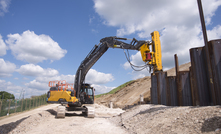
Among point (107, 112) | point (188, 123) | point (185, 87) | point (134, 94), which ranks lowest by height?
point (107, 112)

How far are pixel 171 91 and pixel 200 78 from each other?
2754 millimetres

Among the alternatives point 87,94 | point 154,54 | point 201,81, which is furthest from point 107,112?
point 201,81

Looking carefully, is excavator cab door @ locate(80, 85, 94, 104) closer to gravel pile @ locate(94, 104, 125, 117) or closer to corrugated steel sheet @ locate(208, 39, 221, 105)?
gravel pile @ locate(94, 104, 125, 117)

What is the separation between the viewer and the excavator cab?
1377cm

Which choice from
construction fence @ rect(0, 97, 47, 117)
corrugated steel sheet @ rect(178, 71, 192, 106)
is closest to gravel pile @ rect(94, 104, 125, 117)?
corrugated steel sheet @ rect(178, 71, 192, 106)

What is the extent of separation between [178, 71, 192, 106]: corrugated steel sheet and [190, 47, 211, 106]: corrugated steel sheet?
128 cm

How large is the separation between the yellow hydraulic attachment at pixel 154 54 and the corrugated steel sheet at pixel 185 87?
3.25 meters

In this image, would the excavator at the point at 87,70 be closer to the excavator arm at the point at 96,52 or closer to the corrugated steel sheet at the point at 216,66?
the excavator arm at the point at 96,52

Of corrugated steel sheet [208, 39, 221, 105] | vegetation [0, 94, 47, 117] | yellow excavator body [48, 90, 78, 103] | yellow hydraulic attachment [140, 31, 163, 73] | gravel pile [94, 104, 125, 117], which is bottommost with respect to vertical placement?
gravel pile [94, 104, 125, 117]

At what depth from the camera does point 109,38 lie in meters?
12.8

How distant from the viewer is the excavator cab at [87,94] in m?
13.8

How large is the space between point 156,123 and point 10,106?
1967 centimetres

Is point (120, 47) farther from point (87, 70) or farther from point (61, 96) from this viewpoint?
point (61, 96)

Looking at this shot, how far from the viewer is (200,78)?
6.43m
